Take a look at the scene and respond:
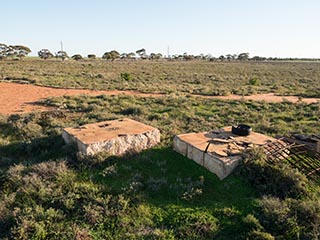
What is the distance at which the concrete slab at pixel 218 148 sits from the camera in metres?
7.38

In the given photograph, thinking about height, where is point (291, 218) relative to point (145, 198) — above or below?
above

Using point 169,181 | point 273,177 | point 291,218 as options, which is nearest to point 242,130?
point 273,177

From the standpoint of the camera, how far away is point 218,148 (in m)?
8.12

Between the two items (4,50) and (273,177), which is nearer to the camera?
(273,177)

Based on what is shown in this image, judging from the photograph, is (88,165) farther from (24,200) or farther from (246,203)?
(246,203)

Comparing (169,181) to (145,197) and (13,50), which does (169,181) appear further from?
(13,50)

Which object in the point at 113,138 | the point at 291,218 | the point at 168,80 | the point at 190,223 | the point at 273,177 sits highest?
the point at 113,138

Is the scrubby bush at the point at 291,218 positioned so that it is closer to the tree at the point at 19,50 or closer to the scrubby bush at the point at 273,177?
the scrubby bush at the point at 273,177

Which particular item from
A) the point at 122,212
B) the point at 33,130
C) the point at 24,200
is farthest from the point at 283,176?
the point at 33,130

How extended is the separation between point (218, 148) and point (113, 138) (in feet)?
10.1

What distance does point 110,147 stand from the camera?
8523 mm

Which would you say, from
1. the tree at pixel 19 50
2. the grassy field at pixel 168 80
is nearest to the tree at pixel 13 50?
the tree at pixel 19 50

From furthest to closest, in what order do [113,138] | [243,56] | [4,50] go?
1. [243,56]
2. [4,50]
3. [113,138]

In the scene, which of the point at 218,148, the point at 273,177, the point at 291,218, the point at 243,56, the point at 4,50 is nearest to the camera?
the point at 291,218
